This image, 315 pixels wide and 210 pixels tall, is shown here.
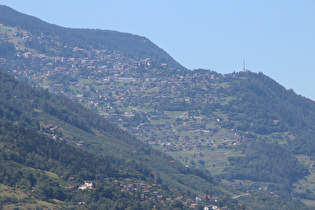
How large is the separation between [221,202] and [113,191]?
38419 millimetres

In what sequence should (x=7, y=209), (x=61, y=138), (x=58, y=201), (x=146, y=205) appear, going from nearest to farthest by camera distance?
1. (x=7, y=209)
2. (x=58, y=201)
3. (x=146, y=205)
4. (x=61, y=138)

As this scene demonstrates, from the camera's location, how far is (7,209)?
4498 inches

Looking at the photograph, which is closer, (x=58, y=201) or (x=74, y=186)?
(x=58, y=201)

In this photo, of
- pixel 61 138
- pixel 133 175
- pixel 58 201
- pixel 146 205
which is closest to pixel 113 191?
pixel 146 205

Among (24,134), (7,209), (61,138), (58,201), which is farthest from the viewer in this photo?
(61,138)

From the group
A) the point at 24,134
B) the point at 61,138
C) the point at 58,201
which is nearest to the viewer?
the point at 58,201

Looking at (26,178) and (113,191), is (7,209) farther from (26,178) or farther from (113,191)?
(113,191)

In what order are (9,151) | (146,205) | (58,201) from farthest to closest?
(9,151), (146,205), (58,201)

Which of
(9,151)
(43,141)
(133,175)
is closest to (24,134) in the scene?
(43,141)

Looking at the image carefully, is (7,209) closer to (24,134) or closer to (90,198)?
(90,198)

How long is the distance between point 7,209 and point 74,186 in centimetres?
3214

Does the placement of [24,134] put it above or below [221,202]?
above

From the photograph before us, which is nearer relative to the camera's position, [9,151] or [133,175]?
[9,151]

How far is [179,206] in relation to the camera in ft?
498
